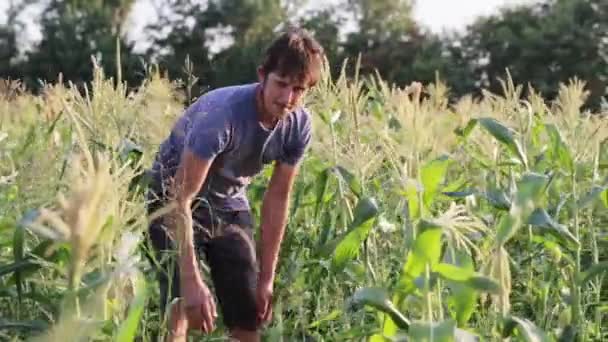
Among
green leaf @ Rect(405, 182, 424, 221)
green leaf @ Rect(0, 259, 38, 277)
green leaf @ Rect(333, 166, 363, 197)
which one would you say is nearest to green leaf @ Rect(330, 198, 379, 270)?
green leaf @ Rect(333, 166, 363, 197)

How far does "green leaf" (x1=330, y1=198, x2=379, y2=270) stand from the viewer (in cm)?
268

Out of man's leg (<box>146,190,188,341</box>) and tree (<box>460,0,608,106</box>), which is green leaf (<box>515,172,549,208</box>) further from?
tree (<box>460,0,608,106</box>)

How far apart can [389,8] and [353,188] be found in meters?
32.8

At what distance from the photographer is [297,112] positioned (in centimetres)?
304

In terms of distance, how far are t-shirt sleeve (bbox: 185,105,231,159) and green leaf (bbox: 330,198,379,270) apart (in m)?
0.45

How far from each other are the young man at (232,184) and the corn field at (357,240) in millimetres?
113

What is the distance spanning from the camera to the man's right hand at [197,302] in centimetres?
252

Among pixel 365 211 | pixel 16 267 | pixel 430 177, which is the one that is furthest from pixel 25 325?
pixel 430 177

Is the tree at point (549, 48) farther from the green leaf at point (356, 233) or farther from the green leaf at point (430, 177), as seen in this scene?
the green leaf at point (430, 177)

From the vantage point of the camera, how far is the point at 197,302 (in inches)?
99.0

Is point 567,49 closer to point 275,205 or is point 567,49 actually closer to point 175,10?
point 175,10

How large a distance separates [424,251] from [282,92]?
0.77 meters

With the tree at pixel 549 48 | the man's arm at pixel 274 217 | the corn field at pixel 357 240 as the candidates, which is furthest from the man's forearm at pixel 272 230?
the tree at pixel 549 48

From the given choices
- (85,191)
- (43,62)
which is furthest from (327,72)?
(43,62)
